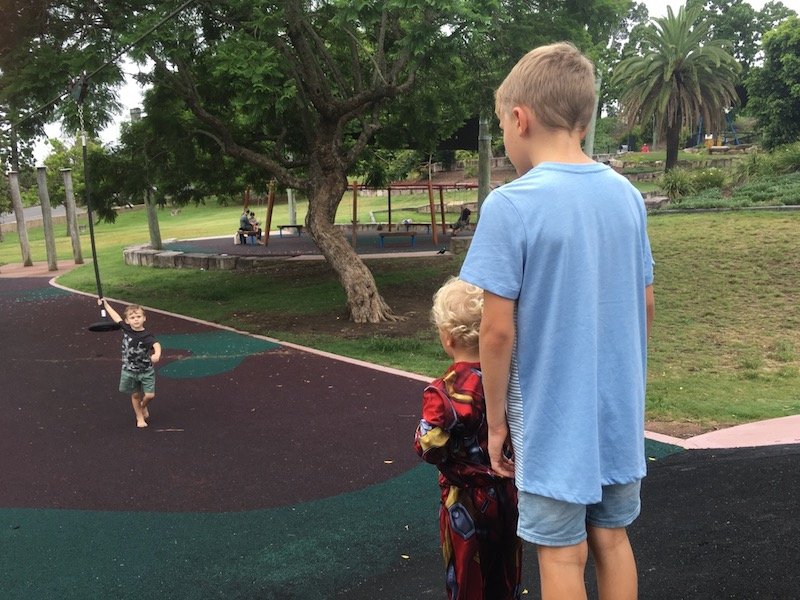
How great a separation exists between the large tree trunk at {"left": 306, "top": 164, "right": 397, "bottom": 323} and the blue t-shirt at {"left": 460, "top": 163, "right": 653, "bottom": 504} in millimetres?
8928

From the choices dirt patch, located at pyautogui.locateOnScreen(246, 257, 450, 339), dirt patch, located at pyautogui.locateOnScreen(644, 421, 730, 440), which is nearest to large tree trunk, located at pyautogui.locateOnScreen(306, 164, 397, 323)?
dirt patch, located at pyautogui.locateOnScreen(246, 257, 450, 339)

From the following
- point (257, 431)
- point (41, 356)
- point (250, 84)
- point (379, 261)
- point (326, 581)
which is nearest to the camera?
point (326, 581)

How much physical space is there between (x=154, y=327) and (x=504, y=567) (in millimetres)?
9776

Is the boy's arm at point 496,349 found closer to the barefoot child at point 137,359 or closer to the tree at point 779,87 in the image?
the barefoot child at point 137,359

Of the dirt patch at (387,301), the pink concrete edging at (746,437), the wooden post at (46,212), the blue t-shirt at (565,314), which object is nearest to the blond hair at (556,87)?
the blue t-shirt at (565,314)

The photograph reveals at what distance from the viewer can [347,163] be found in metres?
11.3

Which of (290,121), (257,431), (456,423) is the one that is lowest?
(257,431)

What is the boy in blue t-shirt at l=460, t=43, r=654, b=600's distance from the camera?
1.72m

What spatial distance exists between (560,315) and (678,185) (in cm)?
2303

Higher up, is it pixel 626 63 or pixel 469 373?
pixel 626 63

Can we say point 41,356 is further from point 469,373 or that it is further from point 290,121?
point 469,373

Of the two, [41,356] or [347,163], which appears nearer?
[41,356]

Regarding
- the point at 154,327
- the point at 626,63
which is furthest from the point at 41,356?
the point at 626,63

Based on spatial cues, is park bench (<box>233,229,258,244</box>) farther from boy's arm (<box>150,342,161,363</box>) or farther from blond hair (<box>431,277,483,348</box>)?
blond hair (<box>431,277,483,348</box>)
